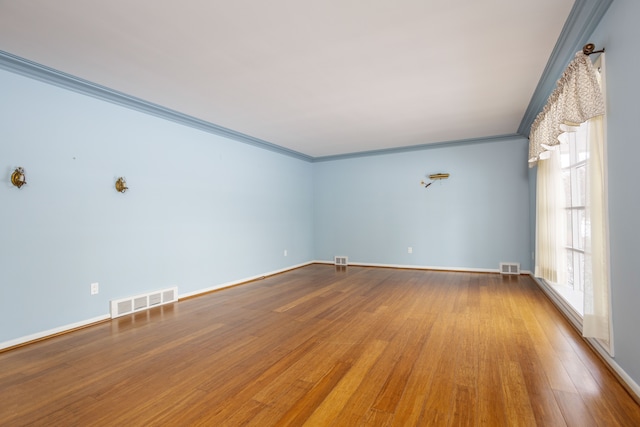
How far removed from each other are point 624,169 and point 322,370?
2.26 metres

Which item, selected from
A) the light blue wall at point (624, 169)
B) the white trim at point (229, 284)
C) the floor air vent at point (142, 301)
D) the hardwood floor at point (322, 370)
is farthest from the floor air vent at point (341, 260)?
the light blue wall at point (624, 169)

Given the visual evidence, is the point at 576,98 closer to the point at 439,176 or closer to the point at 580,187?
the point at 580,187

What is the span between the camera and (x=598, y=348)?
232cm

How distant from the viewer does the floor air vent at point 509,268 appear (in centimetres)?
548

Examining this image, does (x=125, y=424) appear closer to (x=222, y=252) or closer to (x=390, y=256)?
(x=222, y=252)

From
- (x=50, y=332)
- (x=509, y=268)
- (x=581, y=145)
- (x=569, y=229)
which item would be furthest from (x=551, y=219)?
(x=50, y=332)

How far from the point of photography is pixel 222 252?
4.88 m

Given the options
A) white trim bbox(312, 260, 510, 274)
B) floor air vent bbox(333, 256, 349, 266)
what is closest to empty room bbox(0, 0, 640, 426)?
white trim bbox(312, 260, 510, 274)

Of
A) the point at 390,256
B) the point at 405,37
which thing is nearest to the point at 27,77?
the point at 405,37

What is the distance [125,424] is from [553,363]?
2754 mm

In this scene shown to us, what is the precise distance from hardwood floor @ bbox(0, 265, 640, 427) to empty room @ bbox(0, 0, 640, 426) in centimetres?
2

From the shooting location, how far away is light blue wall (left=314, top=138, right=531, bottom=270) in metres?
5.54

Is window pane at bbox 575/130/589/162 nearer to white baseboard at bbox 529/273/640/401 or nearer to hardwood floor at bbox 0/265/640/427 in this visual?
white baseboard at bbox 529/273/640/401

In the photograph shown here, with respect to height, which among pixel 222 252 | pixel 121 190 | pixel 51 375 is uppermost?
pixel 121 190
